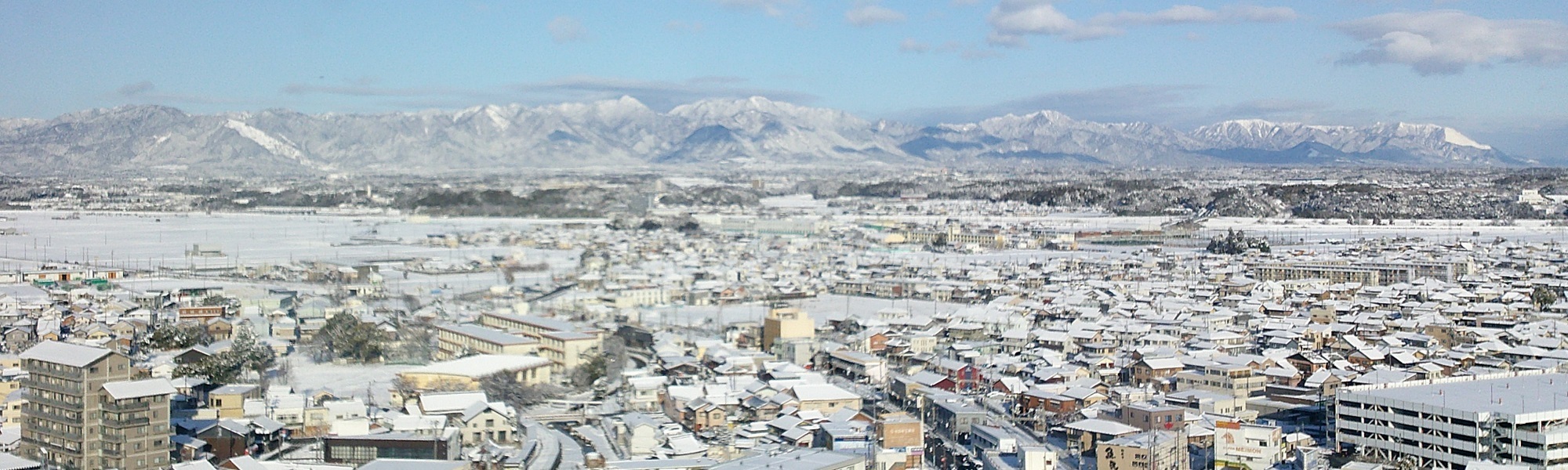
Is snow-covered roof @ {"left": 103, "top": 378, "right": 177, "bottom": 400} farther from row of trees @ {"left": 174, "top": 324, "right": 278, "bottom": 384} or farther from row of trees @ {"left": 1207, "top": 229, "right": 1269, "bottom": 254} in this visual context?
row of trees @ {"left": 1207, "top": 229, "right": 1269, "bottom": 254}

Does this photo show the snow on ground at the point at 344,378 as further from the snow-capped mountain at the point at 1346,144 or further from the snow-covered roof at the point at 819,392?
the snow-capped mountain at the point at 1346,144

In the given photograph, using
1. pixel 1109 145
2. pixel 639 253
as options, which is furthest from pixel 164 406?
pixel 1109 145

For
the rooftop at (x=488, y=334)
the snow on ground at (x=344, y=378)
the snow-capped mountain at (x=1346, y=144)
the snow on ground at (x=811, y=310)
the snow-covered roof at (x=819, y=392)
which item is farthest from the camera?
the snow-capped mountain at (x=1346, y=144)

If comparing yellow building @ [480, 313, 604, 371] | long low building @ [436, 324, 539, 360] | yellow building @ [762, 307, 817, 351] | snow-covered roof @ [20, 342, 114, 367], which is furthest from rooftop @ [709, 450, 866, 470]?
yellow building @ [762, 307, 817, 351]

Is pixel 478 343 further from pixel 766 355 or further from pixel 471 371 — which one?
pixel 766 355

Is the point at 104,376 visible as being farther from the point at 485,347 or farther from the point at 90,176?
the point at 90,176

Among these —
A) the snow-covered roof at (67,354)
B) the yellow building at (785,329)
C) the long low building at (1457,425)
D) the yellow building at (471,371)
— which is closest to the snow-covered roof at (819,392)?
the yellow building at (471,371)
